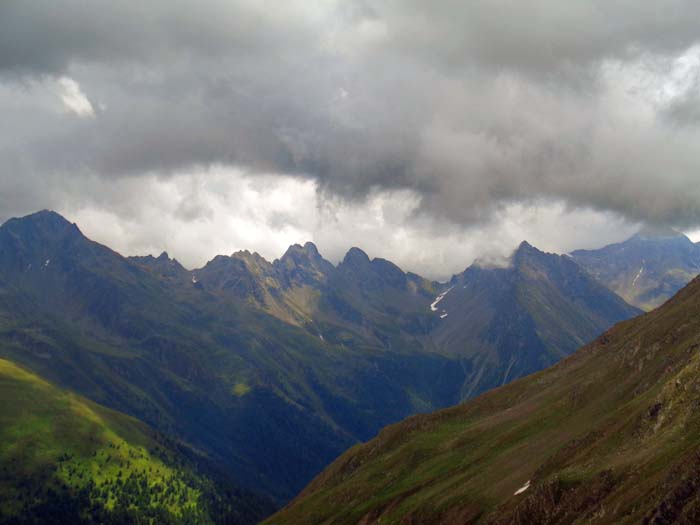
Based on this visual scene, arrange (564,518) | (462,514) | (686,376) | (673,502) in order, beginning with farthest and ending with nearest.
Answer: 1. (462,514)
2. (686,376)
3. (564,518)
4. (673,502)

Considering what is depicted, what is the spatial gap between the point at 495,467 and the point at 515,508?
52.7 m

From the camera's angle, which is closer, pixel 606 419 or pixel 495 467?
pixel 606 419

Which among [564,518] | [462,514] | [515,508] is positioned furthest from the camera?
[462,514]

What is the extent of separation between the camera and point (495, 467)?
624 feet

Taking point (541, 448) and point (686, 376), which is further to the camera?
point (541, 448)

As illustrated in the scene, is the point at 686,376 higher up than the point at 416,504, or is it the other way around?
the point at 686,376

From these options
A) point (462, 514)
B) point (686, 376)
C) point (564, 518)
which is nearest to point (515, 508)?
point (564, 518)

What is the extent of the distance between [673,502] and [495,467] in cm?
10229

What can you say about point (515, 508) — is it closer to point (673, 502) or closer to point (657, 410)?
point (657, 410)

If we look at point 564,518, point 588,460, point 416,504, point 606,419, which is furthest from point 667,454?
point 416,504

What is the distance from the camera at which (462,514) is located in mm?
164875

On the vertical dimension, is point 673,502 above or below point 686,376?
below

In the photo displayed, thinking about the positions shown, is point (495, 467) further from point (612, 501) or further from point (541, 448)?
point (612, 501)

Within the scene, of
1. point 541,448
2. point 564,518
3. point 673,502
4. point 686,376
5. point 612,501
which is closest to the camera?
point 673,502
